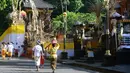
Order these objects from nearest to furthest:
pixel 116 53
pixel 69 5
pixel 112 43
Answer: pixel 116 53 < pixel 112 43 < pixel 69 5

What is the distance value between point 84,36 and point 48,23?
18671 mm

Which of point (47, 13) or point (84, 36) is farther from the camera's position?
point (47, 13)

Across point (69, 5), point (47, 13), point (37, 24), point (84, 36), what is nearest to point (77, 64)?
point (84, 36)

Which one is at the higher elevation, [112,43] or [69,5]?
[69,5]

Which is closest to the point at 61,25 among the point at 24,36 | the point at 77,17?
the point at 77,17

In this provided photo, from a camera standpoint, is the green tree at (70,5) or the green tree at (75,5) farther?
the green tree at (70,5)

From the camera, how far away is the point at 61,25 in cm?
6744

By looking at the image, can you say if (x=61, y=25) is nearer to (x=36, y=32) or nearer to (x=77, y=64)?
(x=36, y=32)

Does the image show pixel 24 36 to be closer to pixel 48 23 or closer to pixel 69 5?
pixel 48 23

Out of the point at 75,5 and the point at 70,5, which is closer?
the point at 75,5

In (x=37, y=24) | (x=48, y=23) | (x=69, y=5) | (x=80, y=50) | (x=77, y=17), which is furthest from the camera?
(x=69, y=5)

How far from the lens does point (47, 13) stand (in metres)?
58.4

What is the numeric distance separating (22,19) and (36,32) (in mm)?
2836

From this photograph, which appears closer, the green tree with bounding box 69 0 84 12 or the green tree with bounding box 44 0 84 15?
the green tree with bounding box 69 0 84 12
